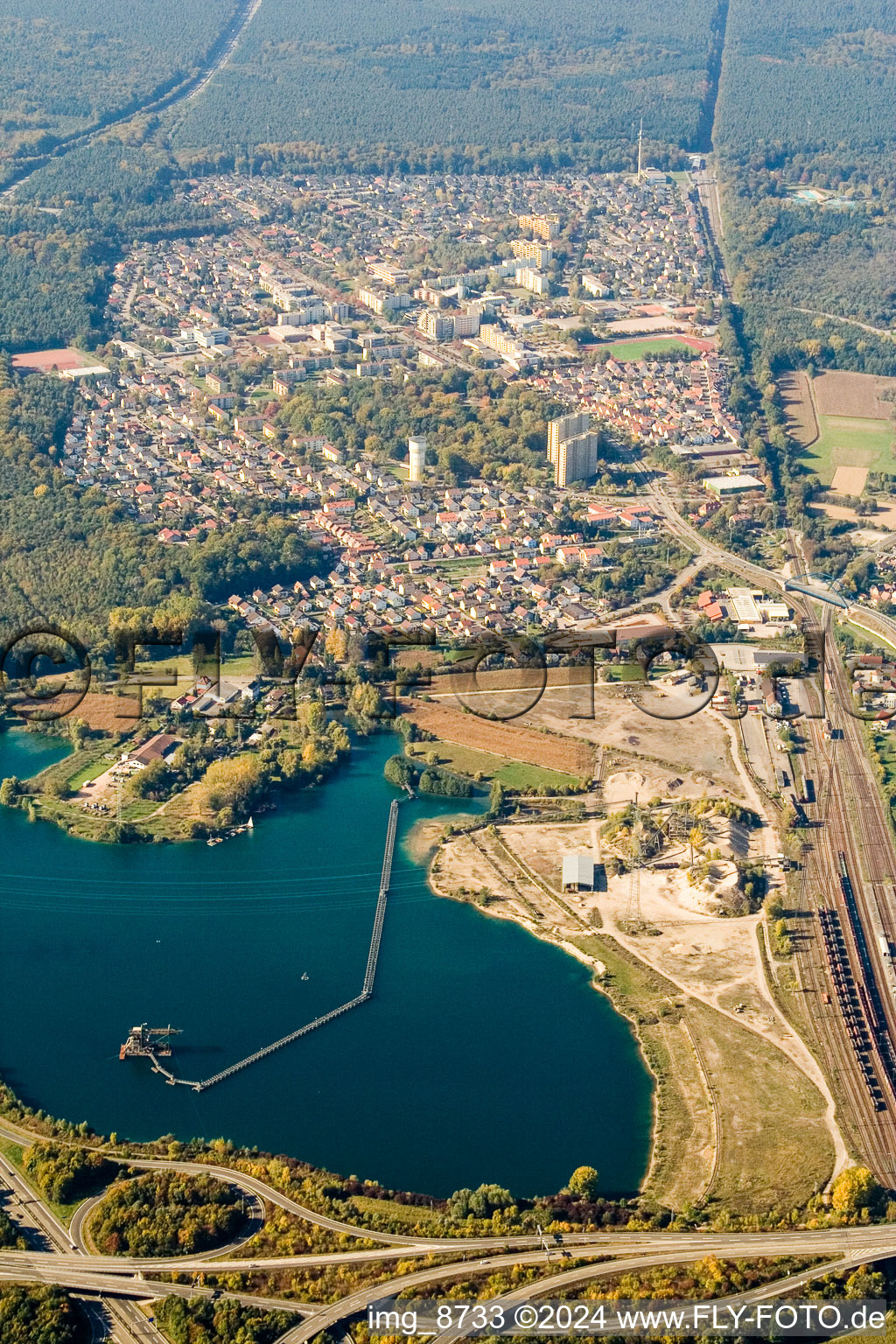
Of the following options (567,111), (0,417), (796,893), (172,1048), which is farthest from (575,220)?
(172,1048)

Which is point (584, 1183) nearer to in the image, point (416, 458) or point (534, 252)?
point (416, 458)

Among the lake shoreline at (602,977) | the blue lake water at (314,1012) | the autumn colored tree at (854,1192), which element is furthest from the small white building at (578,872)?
the autumn colored tree at (854,1192)

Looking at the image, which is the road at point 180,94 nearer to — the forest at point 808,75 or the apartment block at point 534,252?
the apartment block at point 534,252

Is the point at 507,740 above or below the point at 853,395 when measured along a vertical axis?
below

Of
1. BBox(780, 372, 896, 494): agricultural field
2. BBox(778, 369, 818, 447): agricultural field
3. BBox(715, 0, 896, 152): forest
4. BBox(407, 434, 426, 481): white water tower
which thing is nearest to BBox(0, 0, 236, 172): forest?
BBox(715, 0, 896, 152): forest

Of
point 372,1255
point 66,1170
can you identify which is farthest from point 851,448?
point 66,1170
